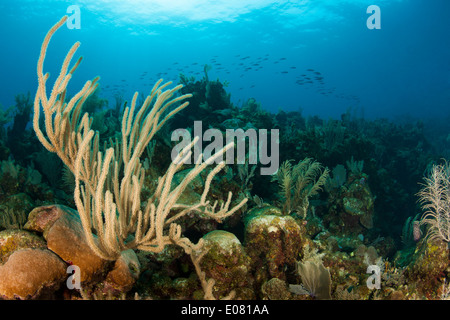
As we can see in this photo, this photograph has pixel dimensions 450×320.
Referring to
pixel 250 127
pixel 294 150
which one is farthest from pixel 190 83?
pixel 294 150

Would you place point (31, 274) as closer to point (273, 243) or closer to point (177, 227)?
point (177, 227)

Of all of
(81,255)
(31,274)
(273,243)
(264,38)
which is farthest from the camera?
(264,38)

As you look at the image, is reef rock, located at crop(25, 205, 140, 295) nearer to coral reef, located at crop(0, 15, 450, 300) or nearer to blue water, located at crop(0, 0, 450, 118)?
coral reef, located at crop(0, 15, 450, 300)

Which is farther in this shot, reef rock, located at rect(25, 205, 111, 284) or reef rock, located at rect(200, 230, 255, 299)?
reef rock, located at rect(200, 230, 255, 299)

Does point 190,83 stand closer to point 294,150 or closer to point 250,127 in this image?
point 250,127

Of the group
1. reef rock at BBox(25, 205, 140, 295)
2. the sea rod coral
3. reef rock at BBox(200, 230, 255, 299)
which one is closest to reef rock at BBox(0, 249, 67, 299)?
→ reef rock at BBox(25, 205, 140, 295)

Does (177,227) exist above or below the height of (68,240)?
above

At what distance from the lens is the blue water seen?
34.3 m

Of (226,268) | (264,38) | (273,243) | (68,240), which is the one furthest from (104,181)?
(264,38)

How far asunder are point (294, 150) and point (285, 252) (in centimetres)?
Answer: 425

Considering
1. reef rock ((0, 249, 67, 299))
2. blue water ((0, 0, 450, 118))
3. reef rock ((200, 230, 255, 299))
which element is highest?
blue water ((0, 0, 450, 118))

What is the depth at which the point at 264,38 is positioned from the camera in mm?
48156

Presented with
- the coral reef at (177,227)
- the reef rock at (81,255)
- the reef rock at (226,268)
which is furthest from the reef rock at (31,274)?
the reef rock at (226,268)
